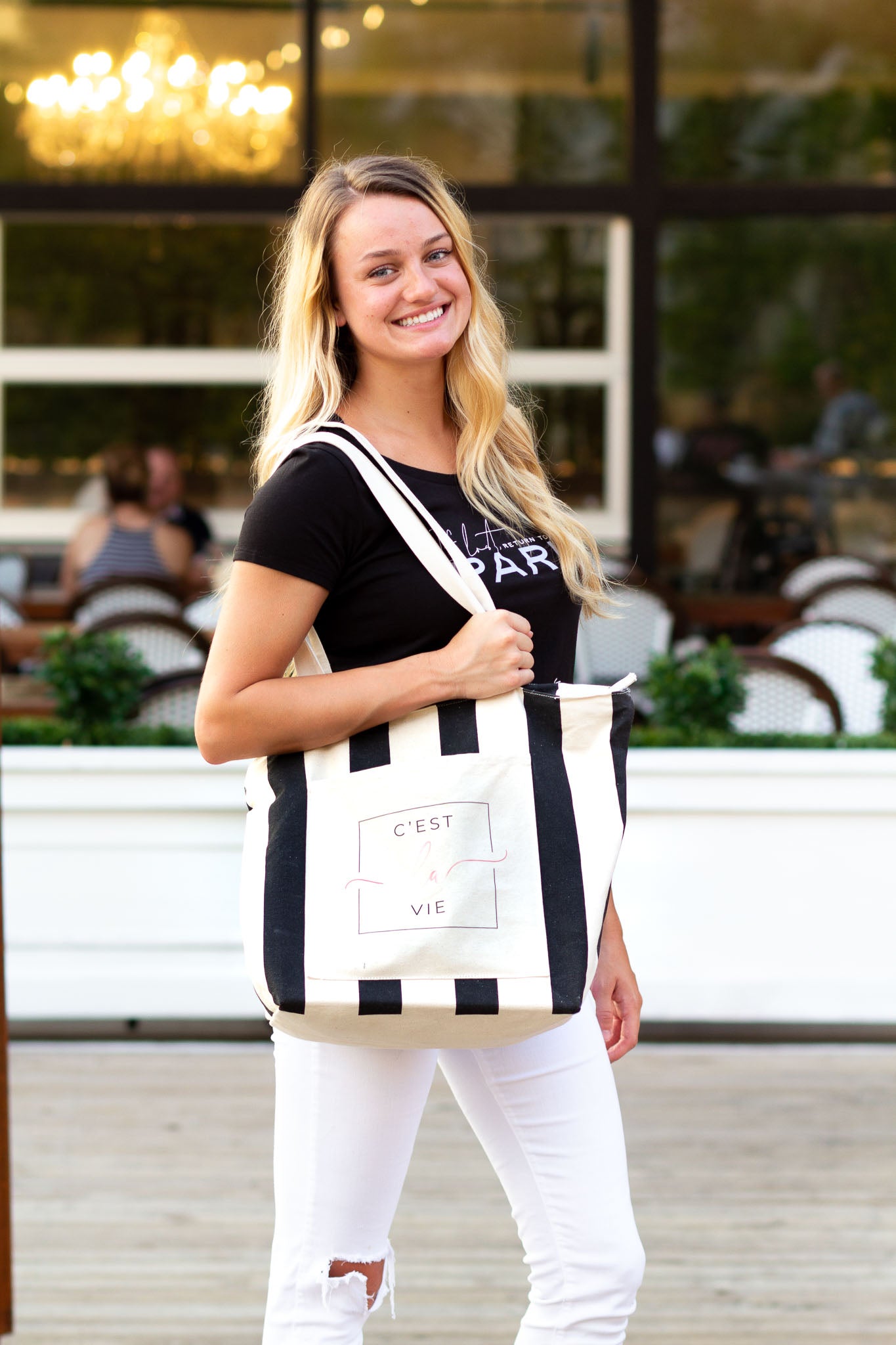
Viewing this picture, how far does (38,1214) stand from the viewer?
264 cm

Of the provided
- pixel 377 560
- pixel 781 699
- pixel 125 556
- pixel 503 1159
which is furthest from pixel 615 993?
pixel 125 556

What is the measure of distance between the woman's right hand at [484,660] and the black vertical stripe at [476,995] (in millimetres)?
253

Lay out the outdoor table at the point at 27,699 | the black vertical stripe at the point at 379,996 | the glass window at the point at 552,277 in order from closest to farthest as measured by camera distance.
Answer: the black vertical stripe at the point at 379,996, the outdoor table at the point at 27,699, the glass window at the point at 552,277

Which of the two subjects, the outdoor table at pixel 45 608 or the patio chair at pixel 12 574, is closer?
the outdoor table at pixel 45 608

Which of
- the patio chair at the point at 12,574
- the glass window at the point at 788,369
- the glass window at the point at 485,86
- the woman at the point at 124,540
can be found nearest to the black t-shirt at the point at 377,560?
the woman at the point at 124,540

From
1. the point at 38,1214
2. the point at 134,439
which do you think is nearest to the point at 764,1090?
the point at 38,1214

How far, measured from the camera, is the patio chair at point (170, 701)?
3848 millimetres

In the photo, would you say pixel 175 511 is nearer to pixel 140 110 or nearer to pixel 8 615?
pixel 8 615

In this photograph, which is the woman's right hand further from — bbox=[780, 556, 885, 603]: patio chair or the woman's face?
bbox=[780, 556, 885, 603]: patio chair

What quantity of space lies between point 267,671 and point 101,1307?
4.71 feet

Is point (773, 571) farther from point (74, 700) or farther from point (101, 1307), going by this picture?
point (101, 1307)

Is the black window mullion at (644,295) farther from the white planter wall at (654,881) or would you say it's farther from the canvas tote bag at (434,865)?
the canvas tote bag at (434,865)

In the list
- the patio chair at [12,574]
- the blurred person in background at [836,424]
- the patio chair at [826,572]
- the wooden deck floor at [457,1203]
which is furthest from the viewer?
the blurred person in background at [836,424]

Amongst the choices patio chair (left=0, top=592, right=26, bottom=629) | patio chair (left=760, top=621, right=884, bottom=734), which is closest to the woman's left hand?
patio chair (left=760, top=621, right=884, bottom=734)
